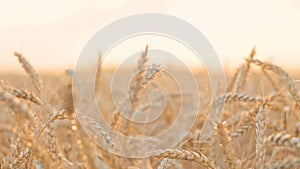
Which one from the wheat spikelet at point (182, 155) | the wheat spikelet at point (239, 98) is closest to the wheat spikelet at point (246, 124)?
the wheat spikelet at point (239, 98)

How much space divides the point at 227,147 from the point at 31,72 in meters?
0.87

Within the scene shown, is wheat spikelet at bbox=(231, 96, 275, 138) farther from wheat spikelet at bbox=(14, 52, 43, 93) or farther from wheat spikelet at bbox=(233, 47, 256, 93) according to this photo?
wheat spikelet at bbox=(14, 52, 43, 93)

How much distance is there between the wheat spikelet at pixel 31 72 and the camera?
167cm

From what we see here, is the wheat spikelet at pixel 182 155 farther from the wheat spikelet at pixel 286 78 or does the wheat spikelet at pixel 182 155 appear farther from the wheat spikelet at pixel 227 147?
the wheat spikelet at pixel 286 78

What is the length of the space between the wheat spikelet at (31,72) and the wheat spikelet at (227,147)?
776 mm

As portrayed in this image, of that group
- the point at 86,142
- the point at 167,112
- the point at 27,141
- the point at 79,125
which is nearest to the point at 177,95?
the point at 167,112

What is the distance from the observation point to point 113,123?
1.54m

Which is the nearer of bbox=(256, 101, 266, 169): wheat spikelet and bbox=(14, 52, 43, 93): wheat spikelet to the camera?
bbox=(256, 101, 266, 169): wheat spikelet

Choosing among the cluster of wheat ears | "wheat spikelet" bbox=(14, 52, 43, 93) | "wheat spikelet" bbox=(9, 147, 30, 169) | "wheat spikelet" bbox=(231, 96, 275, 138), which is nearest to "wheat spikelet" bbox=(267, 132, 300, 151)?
the cluster of wheat ears

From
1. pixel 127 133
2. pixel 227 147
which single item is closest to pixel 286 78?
pixel 227 147

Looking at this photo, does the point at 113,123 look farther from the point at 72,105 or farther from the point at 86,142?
the point at 86,142

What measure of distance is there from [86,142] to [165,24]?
853 millimetres

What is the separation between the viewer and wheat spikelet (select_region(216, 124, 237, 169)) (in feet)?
3.62

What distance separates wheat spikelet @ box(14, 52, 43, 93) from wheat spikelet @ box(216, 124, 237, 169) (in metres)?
0.78
